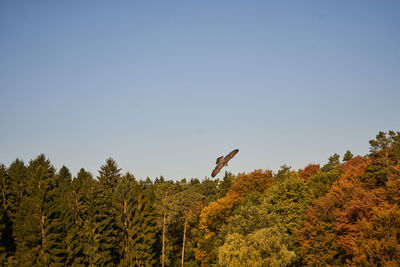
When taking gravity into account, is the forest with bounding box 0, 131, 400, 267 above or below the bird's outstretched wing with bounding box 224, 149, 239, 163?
below

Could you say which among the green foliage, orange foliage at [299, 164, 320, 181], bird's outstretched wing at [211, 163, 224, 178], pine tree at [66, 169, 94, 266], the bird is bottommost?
the green foliage

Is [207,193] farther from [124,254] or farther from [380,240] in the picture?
[380,240]

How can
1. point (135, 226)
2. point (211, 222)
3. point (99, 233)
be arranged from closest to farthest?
point (99, 233), point (135, 226), point (211, 222)

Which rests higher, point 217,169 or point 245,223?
point 217,169

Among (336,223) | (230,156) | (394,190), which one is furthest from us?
(336,223)

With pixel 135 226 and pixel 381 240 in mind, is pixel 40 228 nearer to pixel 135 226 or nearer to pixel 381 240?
pixel 135 226

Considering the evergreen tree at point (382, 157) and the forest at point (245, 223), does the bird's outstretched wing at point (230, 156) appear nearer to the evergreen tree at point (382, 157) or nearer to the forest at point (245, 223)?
the forest at point (245, 223)

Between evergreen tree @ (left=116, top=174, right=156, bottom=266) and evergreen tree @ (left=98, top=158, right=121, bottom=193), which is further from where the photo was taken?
evergreen tree @ (left=98, top=158, right=121, bottom=193)

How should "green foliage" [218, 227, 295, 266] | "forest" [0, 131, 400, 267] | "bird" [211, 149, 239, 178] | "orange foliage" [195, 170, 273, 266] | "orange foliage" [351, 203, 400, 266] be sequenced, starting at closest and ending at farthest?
"bird" [211, 149, 239, 178] → "orange foliage" [351, 203, 400, 266] → "forest" [0, 131, 400, 267] → "green foliage" [218, 227, 295, 266] → "orange foliage" [195, 170, 273, 266]

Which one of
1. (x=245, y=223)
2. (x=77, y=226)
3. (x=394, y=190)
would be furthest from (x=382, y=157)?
(x=77, y=226)

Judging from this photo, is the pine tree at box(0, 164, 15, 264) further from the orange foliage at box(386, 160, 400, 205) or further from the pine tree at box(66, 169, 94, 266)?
the orange foliage at box(386, 160, 400, 205)

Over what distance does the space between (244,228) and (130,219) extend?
2141cm

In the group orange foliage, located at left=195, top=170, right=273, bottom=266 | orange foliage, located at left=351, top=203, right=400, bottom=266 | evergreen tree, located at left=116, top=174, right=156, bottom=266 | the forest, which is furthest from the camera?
orange foliage, located at left=195, top=170, right=273, bottom=266

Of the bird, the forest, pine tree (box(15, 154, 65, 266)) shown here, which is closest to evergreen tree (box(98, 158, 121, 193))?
the forest
